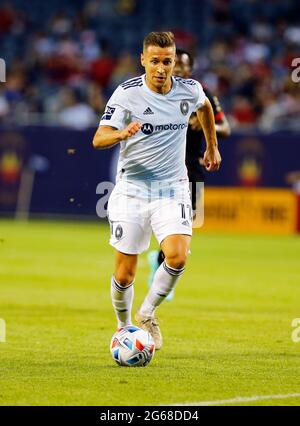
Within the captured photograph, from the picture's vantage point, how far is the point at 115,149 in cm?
2467

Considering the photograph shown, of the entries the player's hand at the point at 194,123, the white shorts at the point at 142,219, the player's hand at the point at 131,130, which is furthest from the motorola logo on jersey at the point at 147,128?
Answer: the player's hand at the point at 194,123

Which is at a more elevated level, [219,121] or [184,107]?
[184,107]

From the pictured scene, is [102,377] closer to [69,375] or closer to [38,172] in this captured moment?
[69,375]

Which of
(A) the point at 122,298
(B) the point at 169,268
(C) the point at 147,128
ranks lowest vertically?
(A) the point at 122,298

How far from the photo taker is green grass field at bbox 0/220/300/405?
7609mm

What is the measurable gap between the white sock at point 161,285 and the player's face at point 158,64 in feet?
4.81

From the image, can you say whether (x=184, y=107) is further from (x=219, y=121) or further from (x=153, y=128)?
(x=219, y=121)

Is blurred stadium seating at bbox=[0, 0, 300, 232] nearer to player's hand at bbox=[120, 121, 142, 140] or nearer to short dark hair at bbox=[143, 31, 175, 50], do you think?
short dark hair at bbox=[143, 31, 175, 50]

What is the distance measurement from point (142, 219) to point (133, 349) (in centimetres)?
111

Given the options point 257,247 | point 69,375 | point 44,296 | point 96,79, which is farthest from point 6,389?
point 96,79

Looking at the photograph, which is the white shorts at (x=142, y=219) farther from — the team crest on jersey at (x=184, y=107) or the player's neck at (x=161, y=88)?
the player's neck at (x=161, y=88)

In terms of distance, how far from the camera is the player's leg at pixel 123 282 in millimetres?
9016

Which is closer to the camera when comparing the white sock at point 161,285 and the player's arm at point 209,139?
the white sock at point 161,285

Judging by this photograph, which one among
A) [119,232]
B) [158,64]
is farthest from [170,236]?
[158,64]
